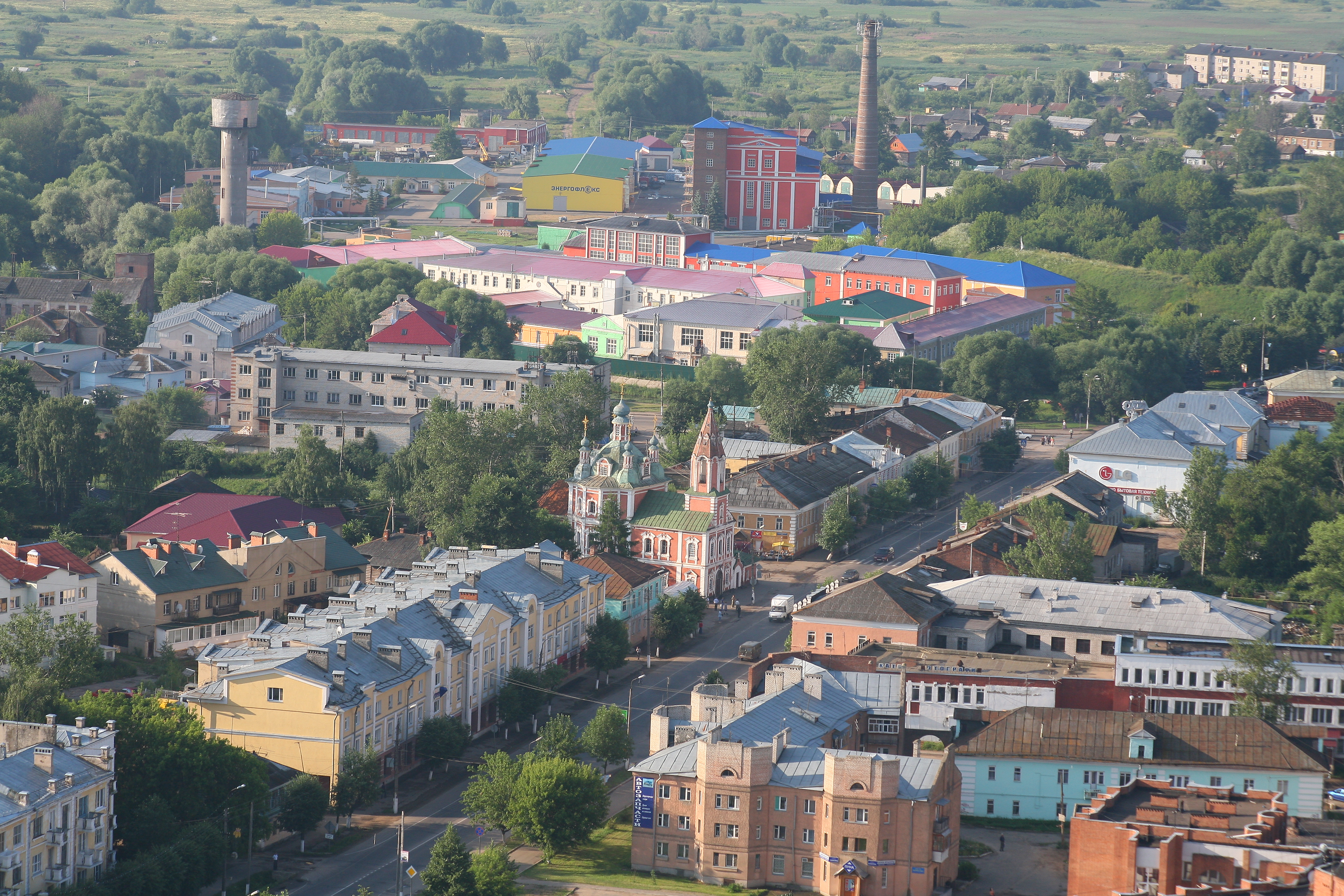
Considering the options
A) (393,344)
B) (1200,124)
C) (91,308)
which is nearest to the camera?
(393,344)

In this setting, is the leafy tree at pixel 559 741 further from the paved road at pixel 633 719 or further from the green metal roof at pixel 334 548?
the green metal roof at pixel 334 548

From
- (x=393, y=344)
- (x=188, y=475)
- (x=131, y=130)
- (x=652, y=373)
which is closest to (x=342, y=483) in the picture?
(x=188, y=475)

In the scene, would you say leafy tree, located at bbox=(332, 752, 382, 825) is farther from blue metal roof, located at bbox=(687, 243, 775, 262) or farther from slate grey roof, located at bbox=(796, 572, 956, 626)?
blue metal roof, located at bbox=(687, 243, 775, 262)

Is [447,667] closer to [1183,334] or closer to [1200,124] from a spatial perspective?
[1183,334]

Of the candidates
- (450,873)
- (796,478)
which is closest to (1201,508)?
(796,478)

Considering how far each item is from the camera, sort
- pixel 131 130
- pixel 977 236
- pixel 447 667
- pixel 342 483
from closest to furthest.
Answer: pixel 447 667, pixel 342 483, pixel 977 236, pixel 131 130

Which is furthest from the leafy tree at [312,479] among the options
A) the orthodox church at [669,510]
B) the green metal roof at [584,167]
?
the green metal roof at [584,167]

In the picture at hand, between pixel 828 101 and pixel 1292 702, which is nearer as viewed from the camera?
pixel 1292 702
